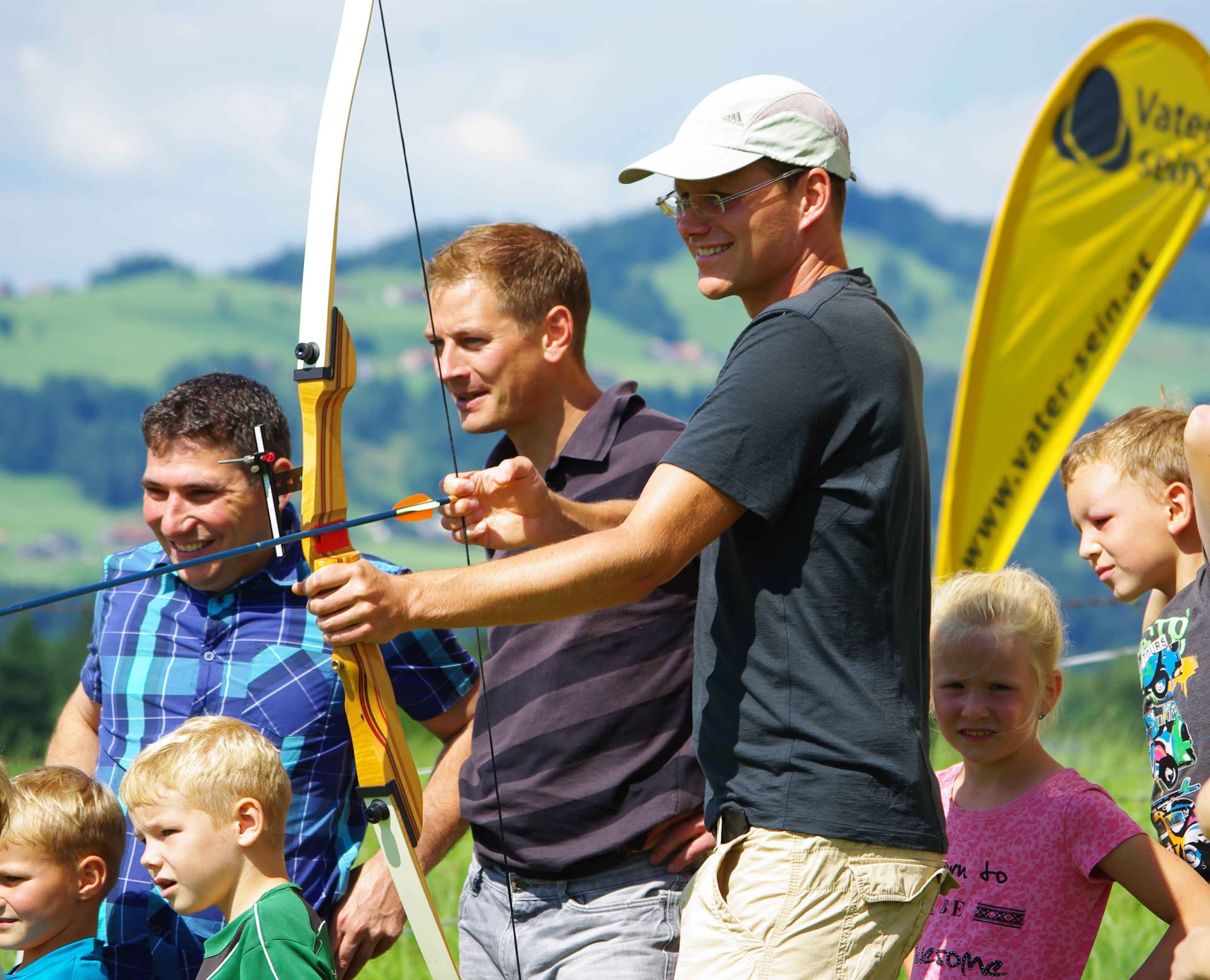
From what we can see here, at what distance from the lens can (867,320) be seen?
6.14 feet

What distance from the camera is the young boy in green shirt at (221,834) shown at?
7.30 feet

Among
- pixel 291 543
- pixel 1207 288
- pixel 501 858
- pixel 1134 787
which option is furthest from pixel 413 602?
pixel 1207 288

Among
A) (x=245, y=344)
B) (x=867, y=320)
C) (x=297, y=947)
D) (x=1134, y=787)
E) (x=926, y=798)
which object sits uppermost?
(x=245, y=344)

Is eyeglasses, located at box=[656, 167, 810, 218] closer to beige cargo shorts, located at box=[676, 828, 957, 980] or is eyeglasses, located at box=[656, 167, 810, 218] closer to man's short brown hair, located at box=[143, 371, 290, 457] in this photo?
beige cargo shorts, located at box=[676, 828, 957, 980]

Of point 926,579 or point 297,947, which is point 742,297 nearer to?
point 926,579

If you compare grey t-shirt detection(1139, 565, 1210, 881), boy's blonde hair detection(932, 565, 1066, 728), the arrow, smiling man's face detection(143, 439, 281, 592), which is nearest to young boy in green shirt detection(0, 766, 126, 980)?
smiling man's face detection(143, 439, 281, 592)

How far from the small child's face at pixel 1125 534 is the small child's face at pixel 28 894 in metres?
2.07

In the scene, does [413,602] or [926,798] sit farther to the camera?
[926,798]

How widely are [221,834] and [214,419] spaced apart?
2.82ft

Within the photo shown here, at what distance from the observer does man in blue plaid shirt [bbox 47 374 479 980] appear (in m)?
2.56

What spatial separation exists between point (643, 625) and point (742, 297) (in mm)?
616

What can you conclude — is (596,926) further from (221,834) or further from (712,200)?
(712,200)

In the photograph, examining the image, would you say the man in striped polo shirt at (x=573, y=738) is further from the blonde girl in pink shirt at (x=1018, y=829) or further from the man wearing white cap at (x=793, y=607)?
the blonde girl in pink shirt at (x=1018, y=829)

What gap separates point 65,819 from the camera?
250cm
